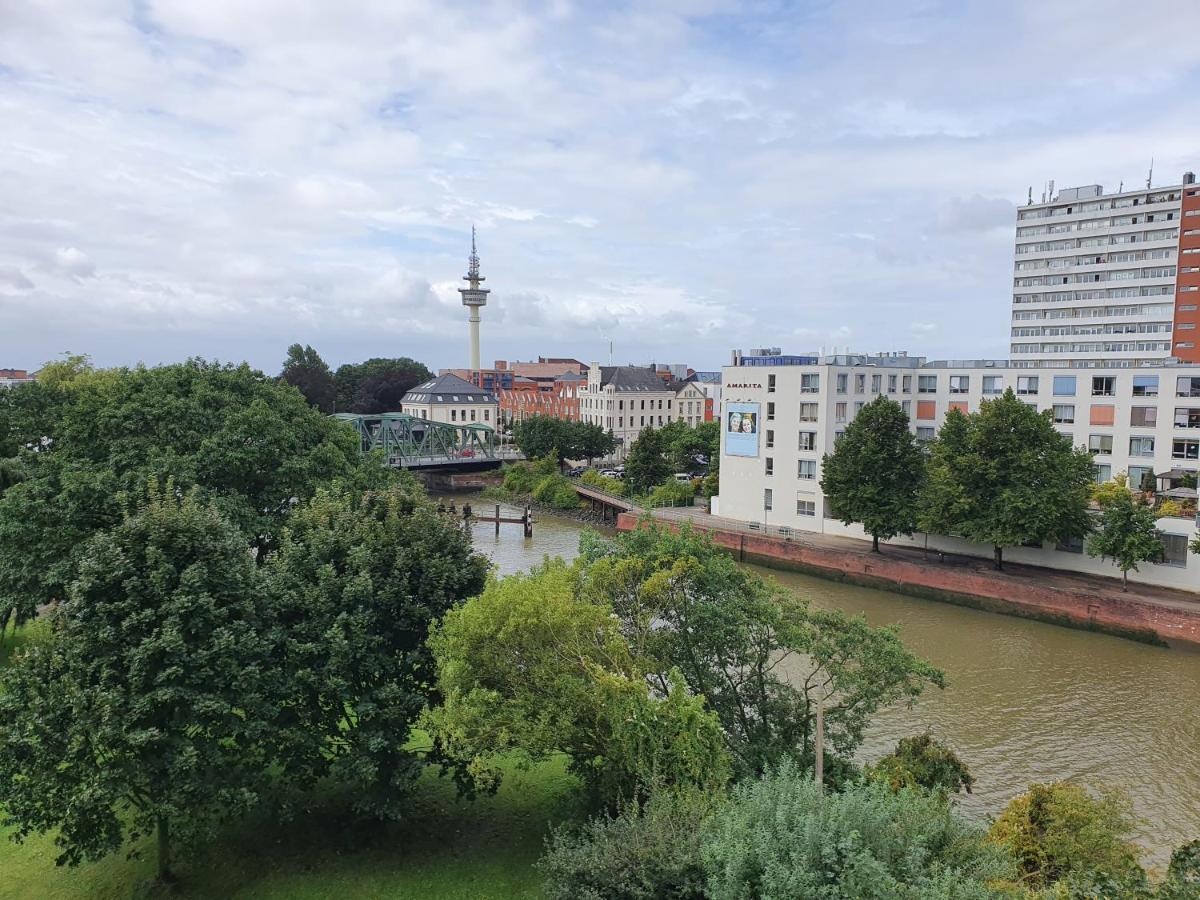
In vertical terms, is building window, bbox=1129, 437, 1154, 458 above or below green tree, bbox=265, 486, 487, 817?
above

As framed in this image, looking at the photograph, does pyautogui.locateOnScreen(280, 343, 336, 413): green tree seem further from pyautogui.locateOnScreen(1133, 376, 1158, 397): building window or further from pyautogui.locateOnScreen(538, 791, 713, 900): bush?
pyautogui.locateOnScreen(538, 791, 713, 900): bush

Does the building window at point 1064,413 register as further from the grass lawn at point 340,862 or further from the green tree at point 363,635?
the green tree at point 363,635

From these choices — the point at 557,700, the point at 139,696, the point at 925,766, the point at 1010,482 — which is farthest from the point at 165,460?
the point at 1010,482

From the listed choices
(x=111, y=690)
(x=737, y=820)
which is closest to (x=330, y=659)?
(x=111, y=690)

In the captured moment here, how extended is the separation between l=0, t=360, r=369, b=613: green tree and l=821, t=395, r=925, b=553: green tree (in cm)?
2333

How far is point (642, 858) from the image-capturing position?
35.2ft

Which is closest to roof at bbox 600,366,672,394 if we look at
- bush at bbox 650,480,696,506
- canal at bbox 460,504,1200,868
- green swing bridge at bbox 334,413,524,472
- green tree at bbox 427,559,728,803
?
green swing bridge at bbox 334,413,524,472

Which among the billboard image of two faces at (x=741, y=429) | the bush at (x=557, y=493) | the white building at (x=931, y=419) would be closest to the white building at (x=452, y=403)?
the bush at (x=557, y=493)

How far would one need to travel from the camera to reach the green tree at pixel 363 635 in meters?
14.0

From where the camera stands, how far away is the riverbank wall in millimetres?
30364

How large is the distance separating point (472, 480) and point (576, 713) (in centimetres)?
6708

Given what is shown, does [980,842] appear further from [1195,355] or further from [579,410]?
[579,410]

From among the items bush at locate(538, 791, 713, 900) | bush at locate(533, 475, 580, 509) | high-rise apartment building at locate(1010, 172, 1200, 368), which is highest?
high-rise apartment building at locate(1010, 172, 1200, 368)

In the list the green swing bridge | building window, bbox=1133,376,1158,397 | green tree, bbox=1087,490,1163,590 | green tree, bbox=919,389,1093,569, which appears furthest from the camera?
the green swing bridge
